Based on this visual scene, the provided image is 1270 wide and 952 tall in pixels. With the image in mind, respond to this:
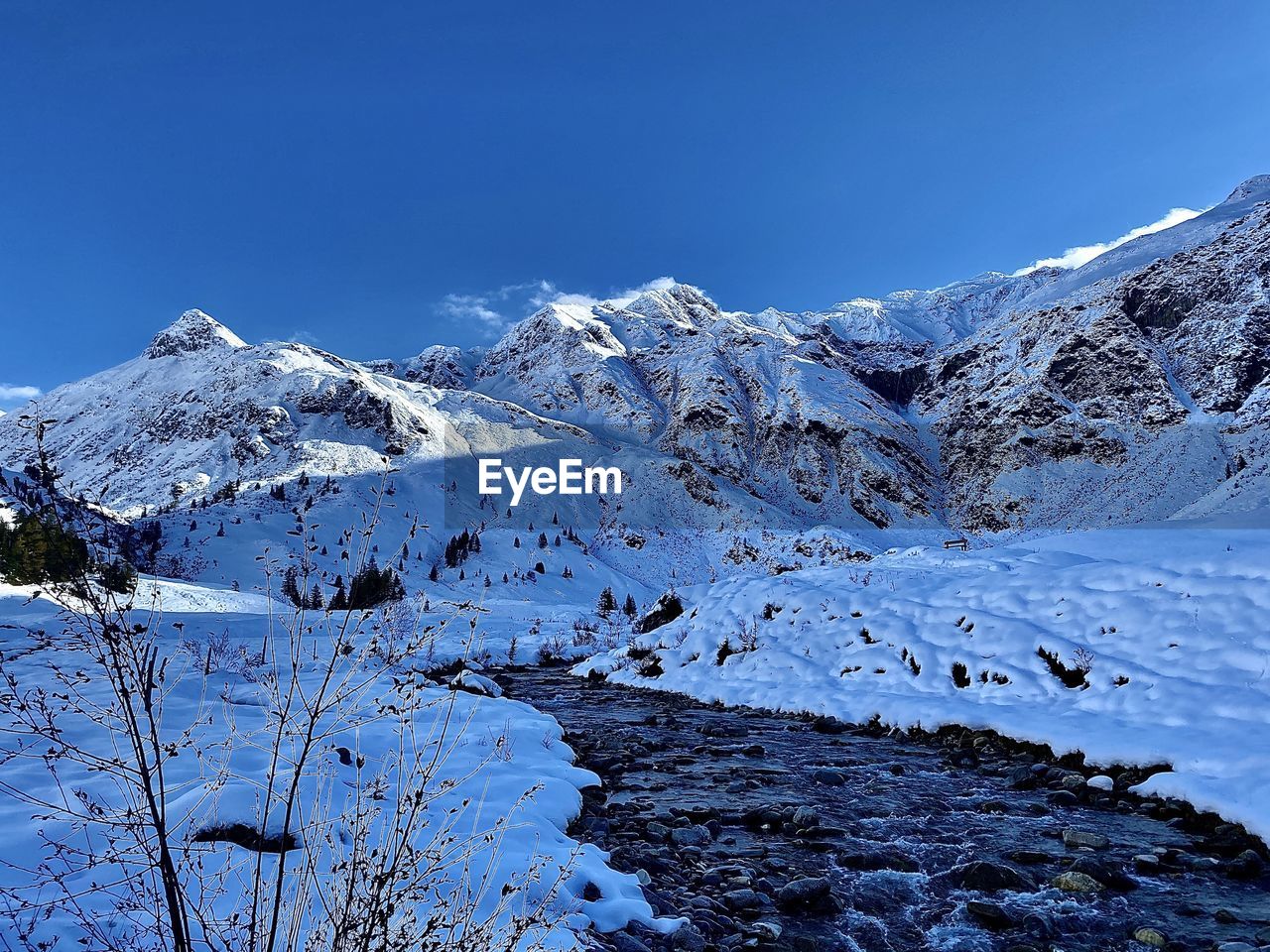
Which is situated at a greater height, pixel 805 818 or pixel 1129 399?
pixel 1129 399

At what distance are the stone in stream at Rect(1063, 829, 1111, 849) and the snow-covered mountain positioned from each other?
75.6m

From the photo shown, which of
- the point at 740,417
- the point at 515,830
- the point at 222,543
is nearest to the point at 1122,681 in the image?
the point at 515,830

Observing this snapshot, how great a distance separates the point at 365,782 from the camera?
7.41 meters

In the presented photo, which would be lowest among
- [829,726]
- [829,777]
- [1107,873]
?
[829,726]

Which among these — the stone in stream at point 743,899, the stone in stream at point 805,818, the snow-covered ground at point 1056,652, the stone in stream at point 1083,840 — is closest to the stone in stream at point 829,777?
the stone in stream at point 805,818

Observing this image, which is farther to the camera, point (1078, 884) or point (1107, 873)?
point (1107, 873)

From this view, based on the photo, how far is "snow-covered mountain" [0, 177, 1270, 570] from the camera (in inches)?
4360

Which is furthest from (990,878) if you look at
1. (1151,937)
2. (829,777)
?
(829,777)

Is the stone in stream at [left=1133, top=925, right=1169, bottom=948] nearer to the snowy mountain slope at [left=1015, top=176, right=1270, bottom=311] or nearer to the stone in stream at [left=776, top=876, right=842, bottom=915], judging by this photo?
the stone in stream at [left=776, top=876, right=842, bottom=915]

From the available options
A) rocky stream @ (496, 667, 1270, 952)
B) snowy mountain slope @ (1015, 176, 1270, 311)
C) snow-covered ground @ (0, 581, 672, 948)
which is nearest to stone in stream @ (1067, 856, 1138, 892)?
rocky stream @ (496, 667, 1270, 952)

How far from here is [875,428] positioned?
156m

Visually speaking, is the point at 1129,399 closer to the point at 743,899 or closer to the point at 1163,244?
the point at 1163,244

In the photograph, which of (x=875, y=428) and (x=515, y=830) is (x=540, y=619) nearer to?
(x=515, y=830)

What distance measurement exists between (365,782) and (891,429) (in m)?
165
